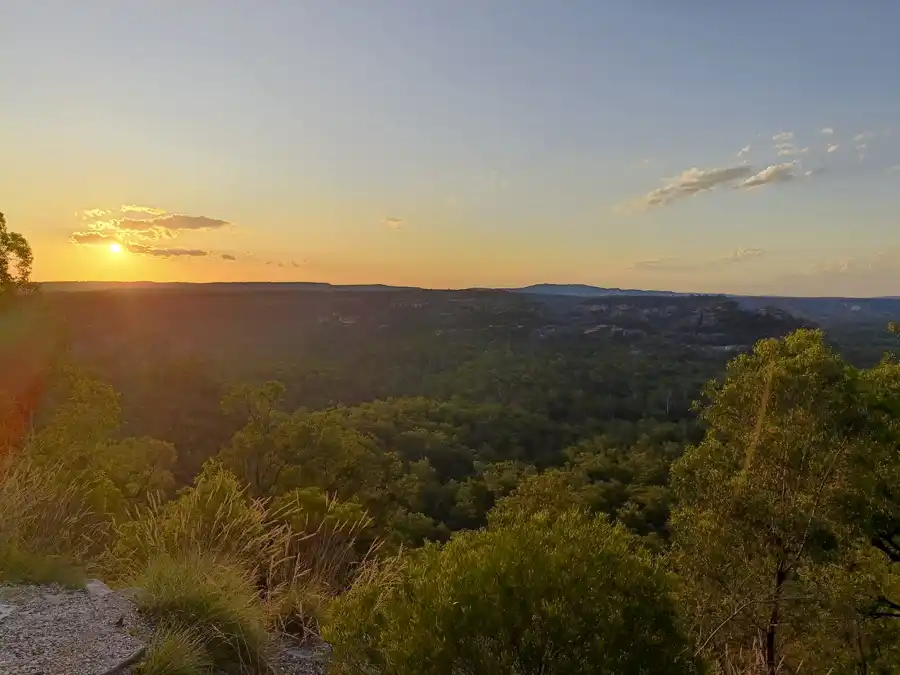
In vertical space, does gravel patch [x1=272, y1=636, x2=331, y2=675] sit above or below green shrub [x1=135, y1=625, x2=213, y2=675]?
below

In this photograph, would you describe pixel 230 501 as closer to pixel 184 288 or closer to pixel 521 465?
pixel 521 465

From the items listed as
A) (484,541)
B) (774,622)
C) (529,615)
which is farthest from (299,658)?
(774,622)

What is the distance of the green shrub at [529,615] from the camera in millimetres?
2826

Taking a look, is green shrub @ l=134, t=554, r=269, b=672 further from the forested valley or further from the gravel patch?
the gravel patch

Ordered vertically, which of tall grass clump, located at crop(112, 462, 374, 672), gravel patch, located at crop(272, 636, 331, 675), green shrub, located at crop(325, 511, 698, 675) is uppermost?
green shrub, located at crop(325, 511, 698, 675)

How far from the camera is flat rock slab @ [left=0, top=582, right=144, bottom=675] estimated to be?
304cm

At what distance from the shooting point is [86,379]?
42.9 ft

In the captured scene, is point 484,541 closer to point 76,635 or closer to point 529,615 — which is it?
point 529,615

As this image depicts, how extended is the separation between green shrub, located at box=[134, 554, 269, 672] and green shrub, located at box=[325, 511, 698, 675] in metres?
0.72

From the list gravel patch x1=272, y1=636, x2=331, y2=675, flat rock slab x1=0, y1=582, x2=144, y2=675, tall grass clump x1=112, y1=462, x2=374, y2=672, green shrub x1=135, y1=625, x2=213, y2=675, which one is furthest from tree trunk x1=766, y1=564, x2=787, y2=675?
flat rock slab x1=0, y1=582, x2=144, y2=675

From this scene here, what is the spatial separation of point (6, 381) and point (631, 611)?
43.1ft

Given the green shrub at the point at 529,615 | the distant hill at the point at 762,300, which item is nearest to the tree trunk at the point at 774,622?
the green shrub at the point at 529,615

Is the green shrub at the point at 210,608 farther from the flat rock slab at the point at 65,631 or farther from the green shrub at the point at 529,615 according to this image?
the green shrub at the point at 529,615

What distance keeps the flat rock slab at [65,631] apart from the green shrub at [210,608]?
158mm
